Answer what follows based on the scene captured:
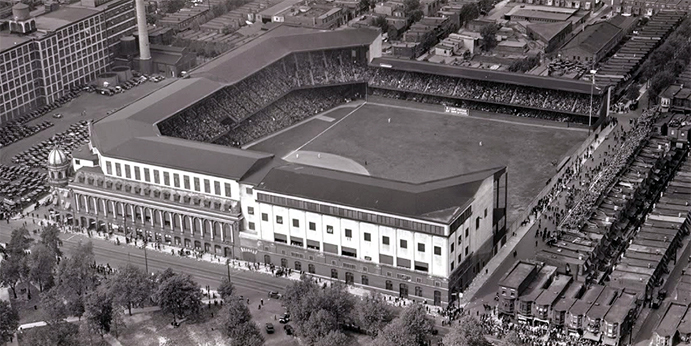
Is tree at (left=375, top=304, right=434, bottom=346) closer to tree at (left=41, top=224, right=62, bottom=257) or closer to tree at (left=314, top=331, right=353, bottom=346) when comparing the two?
tree at (left=314, top=331, right=353, bottom=346)

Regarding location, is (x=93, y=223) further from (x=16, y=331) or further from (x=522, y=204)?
(x=522, y=204)

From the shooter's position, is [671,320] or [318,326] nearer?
[318,326]

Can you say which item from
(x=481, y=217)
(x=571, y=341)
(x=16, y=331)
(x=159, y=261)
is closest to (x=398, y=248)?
(x=481, y=217)

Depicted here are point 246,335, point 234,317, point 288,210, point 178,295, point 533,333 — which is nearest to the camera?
point 246,335

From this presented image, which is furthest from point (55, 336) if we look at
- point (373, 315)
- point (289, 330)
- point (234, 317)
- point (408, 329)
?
point (408, 329)

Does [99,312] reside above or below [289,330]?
above

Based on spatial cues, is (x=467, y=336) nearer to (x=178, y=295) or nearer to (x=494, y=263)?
(x=494, y=263)

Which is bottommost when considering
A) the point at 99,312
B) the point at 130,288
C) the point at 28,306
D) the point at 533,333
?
the point at 28,306
